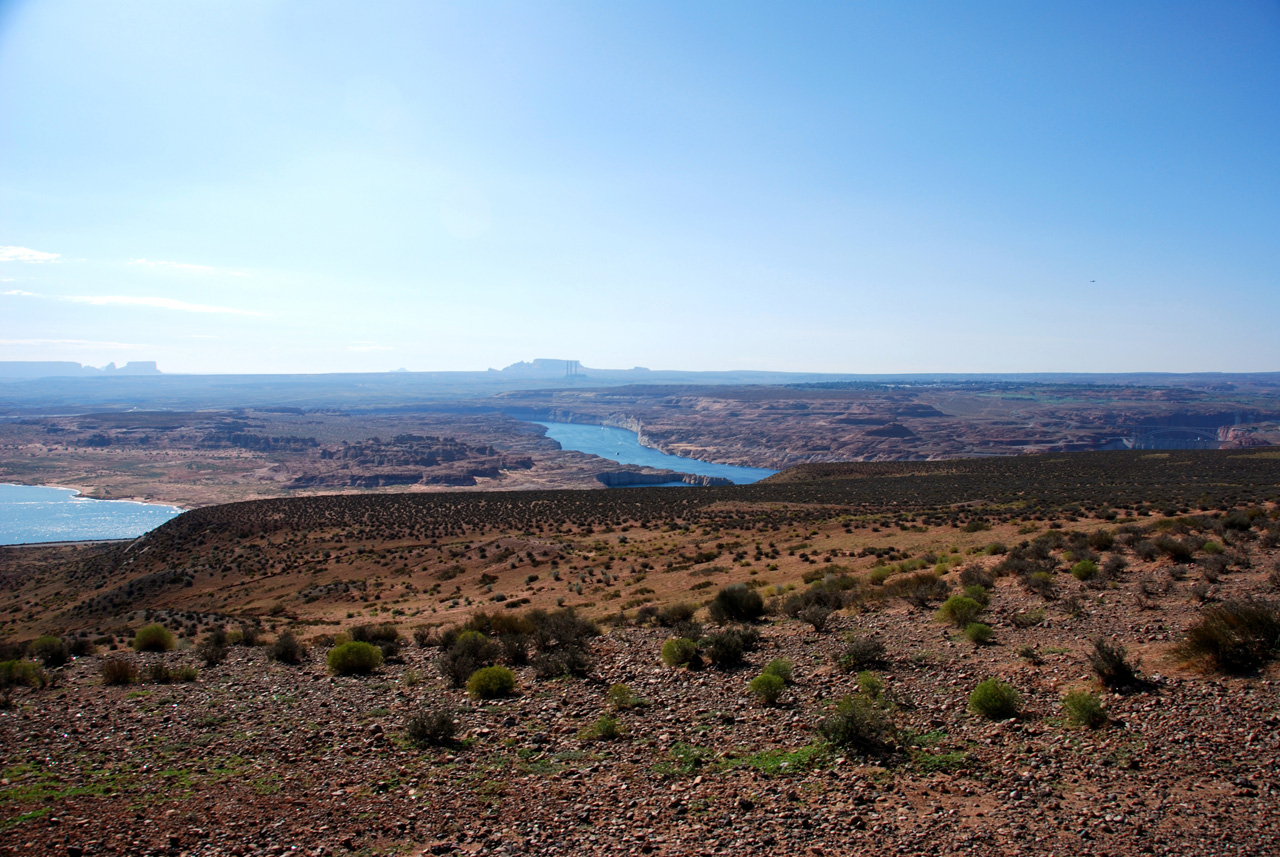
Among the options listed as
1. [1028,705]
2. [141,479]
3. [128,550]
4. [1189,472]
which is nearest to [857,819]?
[1028,705]

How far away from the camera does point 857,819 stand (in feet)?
20.2

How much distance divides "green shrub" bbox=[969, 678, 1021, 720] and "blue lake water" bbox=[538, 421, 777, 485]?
8695 cm

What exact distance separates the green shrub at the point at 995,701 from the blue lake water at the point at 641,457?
86951 millimetres

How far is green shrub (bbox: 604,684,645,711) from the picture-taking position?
32.0 feet

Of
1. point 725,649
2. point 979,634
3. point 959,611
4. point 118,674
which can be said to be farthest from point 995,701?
point 118,674

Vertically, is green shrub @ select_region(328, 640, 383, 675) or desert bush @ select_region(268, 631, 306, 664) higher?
green shrub @ select_region(328, 640, 383, 675)

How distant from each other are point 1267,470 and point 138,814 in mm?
55560

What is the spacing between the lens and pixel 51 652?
44.5ft

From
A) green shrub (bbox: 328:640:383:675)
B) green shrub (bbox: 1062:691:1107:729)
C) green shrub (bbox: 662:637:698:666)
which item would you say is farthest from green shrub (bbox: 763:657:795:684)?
green shrub (bbox: 328:640:383:675)

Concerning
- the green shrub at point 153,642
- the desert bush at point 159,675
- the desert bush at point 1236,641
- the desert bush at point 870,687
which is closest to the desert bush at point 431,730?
the desert bush at point 870,687

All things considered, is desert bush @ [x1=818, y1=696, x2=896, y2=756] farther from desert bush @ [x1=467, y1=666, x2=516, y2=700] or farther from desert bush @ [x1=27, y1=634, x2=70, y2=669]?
→ desert bush @ [x1=27, y1=634, x2=70, y2=669]

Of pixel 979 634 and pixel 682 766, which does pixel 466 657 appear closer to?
pixel 682 766

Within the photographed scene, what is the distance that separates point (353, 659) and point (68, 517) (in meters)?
101

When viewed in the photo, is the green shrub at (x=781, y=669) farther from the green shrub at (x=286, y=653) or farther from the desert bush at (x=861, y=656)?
the green shrub at (x=286, y=653)
